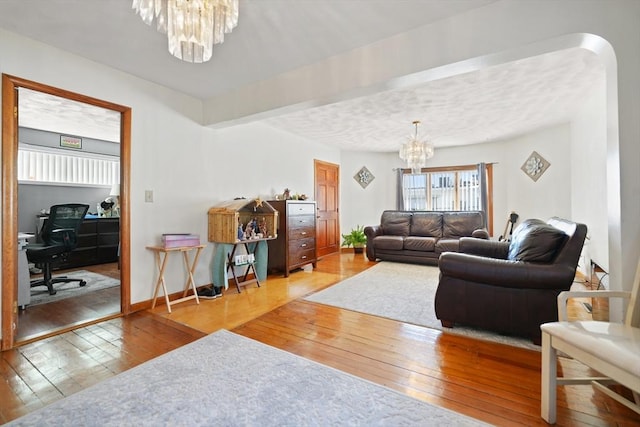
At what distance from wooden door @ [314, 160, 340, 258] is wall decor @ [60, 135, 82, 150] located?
4.44m

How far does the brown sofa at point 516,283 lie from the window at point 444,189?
13.4 feet

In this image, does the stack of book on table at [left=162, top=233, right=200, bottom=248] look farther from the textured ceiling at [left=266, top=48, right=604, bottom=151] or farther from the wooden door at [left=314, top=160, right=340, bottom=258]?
the wooden door at [left=314, top=160, right=340, bottom=258]

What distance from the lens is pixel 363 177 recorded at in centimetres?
710

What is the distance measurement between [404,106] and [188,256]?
11.1 ft

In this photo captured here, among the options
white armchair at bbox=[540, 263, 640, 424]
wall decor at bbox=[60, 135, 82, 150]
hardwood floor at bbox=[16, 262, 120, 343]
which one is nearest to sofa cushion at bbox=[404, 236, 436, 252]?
white armchair at bbox=[540, 263, 640, 424]

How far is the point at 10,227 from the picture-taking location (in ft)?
7.16

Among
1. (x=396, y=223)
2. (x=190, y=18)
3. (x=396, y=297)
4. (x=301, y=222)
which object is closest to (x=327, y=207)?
(x=396, y=223)

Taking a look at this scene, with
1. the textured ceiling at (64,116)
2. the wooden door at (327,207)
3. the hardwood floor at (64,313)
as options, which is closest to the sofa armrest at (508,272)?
the hardwood floor at (64,313)

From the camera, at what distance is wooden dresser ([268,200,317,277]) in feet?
14.4

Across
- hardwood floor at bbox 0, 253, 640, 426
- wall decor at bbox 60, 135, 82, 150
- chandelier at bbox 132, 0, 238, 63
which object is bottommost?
hardwood floor at bbox 0, 253, 640, 426

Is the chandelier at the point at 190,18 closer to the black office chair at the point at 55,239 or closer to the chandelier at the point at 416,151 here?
the black office chair at the point at 55,239

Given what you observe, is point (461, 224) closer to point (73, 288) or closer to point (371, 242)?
point (371, 242)

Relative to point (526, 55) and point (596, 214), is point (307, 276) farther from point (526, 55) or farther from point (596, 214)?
point (596, 214)

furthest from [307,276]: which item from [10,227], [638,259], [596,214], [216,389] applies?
[596,214]
